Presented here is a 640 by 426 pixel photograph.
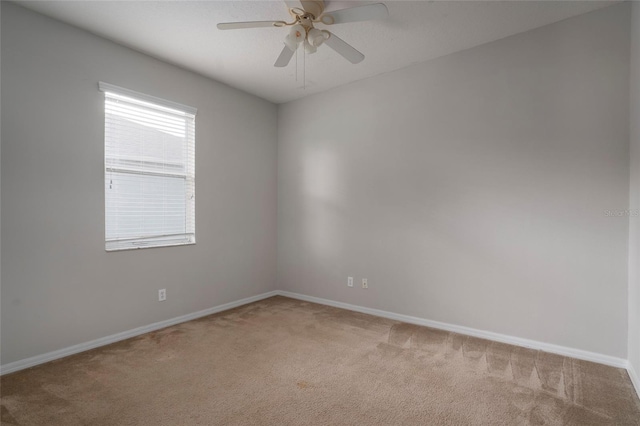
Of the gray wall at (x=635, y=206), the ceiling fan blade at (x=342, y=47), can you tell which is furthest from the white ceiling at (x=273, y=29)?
the gray wall at (x=635, y=206)

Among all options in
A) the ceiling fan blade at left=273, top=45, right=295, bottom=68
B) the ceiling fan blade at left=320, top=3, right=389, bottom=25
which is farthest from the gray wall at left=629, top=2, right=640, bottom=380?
the ceiling fan blade at left=273, top=45, right=295, bottom=68

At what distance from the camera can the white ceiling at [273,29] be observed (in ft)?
7.91

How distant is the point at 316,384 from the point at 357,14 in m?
2.46

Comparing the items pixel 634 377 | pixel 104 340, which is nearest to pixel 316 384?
pixel 104 340

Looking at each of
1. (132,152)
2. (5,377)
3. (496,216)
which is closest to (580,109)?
(496,216)

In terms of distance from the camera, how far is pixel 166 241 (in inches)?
133

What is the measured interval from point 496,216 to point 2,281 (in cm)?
398

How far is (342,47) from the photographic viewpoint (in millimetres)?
2369

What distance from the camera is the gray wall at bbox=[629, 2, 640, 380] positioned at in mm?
2201

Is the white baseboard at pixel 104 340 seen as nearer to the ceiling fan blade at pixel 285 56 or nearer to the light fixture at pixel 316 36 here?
the ceiling fan blade at pixel 285 56

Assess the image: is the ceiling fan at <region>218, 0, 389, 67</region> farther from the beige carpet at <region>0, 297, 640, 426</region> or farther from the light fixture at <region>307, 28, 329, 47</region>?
the beige carpet at <region>0, 297, 640, 426</region>

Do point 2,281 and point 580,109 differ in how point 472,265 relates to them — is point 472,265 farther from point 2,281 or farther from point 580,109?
point 2,281

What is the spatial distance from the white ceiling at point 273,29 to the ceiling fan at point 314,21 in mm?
255

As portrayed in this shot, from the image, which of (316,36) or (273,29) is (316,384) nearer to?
(316,36)
